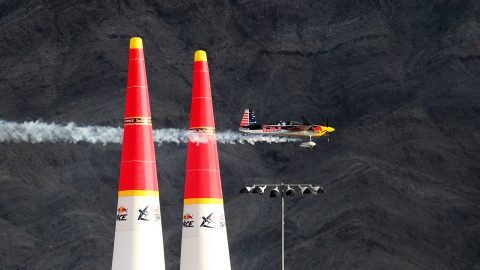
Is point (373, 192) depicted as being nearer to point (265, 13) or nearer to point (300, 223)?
point (300, 223)

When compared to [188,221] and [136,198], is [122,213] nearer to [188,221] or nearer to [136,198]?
[136,198]

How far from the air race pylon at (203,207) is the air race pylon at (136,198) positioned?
190 cm

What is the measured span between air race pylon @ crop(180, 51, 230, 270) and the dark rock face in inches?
2603

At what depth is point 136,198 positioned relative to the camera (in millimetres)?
50688

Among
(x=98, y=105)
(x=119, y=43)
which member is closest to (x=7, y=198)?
(x=98, y=105)

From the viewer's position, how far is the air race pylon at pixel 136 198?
50531 mm

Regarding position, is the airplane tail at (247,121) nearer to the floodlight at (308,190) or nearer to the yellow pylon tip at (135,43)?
the floodlight at (308,190)

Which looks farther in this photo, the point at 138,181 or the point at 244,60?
the point at 244,60

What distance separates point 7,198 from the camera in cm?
13150

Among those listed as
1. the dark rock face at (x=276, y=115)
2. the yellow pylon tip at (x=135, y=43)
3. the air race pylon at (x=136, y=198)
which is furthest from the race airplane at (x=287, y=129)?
the air race pylon at (x=136, y=198)

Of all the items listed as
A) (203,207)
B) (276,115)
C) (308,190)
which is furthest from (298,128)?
(276,115)

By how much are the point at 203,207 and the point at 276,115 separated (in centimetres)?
8853

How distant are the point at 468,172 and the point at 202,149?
271ft

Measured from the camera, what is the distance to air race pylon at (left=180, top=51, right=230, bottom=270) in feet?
171
